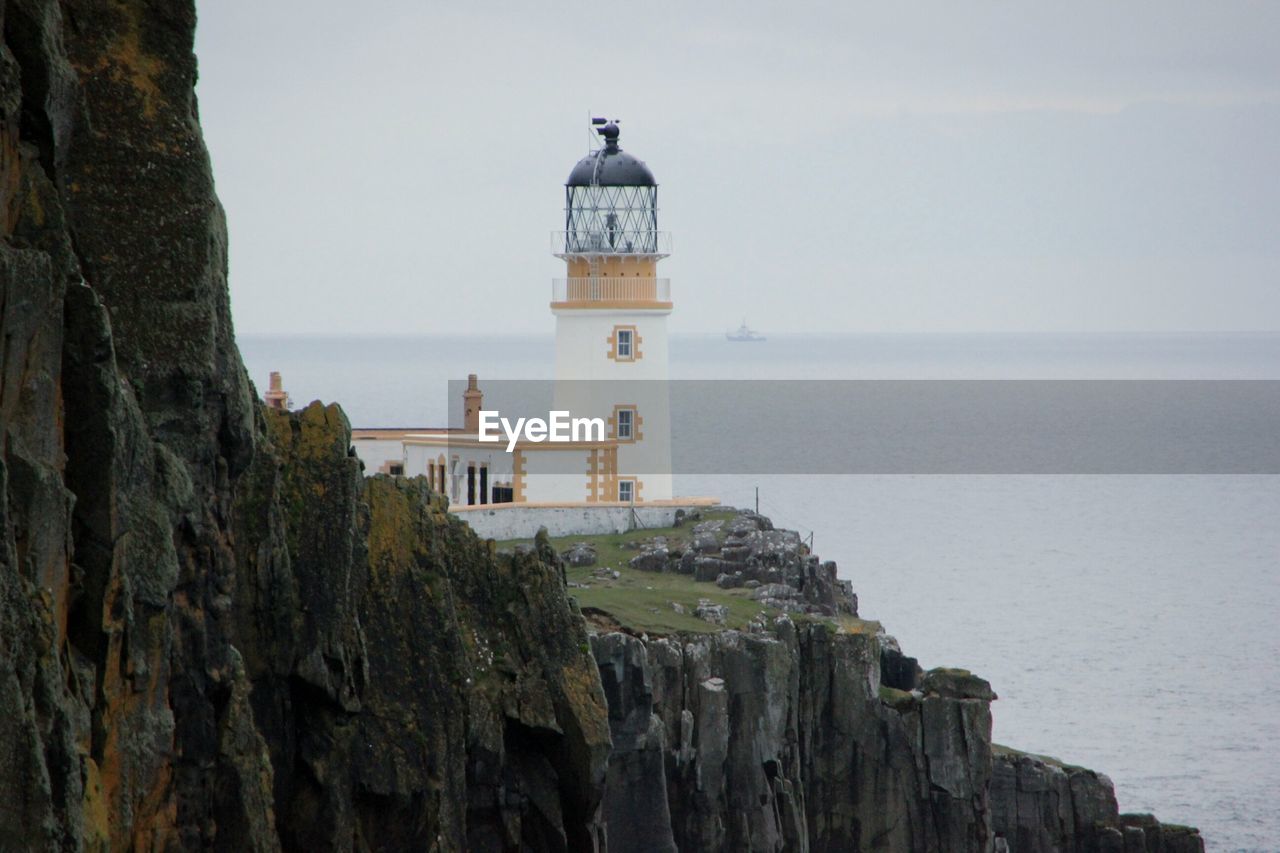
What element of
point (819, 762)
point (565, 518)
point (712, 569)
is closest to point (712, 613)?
point (819, 762)

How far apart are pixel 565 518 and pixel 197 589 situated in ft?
95.6

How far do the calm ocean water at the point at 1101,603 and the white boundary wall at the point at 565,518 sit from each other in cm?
1326

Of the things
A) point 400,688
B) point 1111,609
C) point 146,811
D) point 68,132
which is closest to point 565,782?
point 400,688

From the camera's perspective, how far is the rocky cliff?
14.8m

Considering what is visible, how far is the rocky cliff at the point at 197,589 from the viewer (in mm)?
14836

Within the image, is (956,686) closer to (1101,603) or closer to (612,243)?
(612,243)

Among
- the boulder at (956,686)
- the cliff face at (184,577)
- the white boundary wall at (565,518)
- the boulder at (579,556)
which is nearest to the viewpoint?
the cliff face at (184,577)

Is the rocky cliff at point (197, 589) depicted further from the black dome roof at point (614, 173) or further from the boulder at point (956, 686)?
the black dome roof at point (614, 173)

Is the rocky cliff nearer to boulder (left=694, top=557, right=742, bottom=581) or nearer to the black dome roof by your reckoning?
boulder (left=694, top=557, right=742, bottom=581)

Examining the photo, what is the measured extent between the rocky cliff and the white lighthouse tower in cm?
2178

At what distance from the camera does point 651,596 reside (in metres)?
37.8

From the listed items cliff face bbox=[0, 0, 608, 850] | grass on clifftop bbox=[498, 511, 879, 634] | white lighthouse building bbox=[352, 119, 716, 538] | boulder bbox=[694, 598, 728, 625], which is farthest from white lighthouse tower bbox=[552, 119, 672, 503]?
cliff face bbox=[0, 0, 608, 850]

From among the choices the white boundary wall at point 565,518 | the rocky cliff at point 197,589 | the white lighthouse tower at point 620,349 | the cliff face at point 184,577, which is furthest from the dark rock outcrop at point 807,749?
the white lighthouse tower at point 620,349

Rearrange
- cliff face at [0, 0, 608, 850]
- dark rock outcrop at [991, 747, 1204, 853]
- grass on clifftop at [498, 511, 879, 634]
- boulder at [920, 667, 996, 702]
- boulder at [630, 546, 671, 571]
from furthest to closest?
boulder at [630, 546, 671, 571] < dark rock outcrop at [991, 747, 1204, 853] < boulder at [920, 667, 996, 702] < grass on clifftop at [498, 511, 879, 634] < cliff face at [0, 0, 608, 850]
